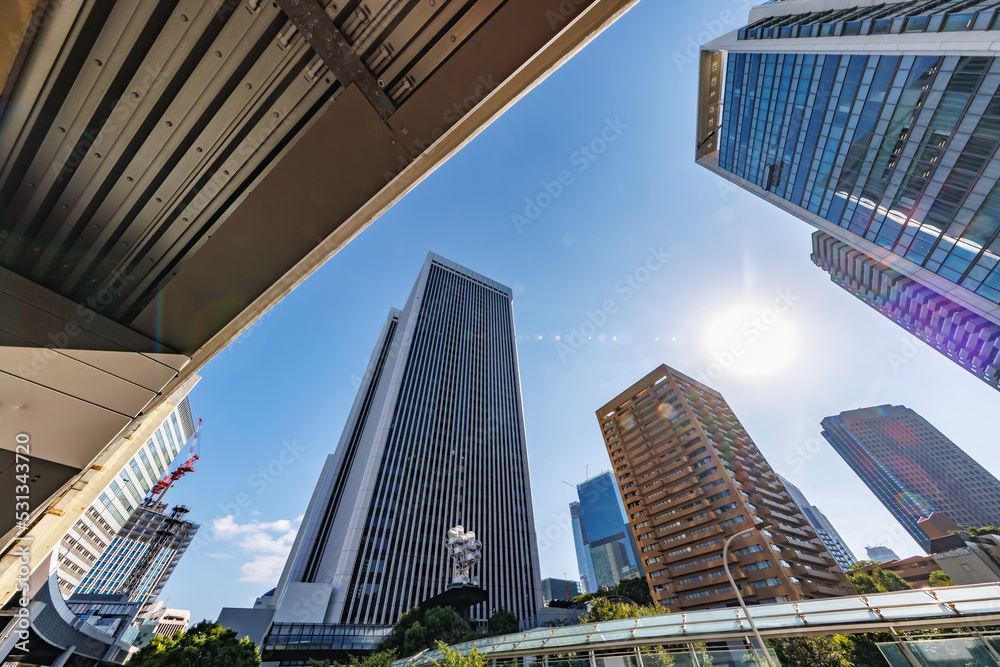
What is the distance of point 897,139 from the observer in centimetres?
3023

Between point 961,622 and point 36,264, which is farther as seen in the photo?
point 961,622

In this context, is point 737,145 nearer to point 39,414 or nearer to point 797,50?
point 797,50

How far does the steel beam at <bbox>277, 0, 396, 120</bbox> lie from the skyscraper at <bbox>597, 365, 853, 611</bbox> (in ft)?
198

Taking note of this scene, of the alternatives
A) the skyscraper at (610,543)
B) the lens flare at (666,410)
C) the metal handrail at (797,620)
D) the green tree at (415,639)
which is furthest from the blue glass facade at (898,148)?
the skyscraper at (610,543)

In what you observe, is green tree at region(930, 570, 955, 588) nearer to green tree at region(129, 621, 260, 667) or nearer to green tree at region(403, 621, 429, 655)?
green tree at region(403, 621, 429, 655)

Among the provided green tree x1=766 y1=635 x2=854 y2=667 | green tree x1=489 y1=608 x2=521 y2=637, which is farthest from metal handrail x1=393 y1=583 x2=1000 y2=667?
green tree x1=489 y1=608 x2=521 y2=637

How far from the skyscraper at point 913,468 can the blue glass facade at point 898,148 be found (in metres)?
118

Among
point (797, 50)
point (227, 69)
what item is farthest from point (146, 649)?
point (797, 50)

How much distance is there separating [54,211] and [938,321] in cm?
6175

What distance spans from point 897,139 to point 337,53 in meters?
46.3

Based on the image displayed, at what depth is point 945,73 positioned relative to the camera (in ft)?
84.4

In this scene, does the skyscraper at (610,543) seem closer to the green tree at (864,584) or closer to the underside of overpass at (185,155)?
the green tree at (864,584)

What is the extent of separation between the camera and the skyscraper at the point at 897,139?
83.6 feet

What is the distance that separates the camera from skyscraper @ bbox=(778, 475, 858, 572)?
168 metres
